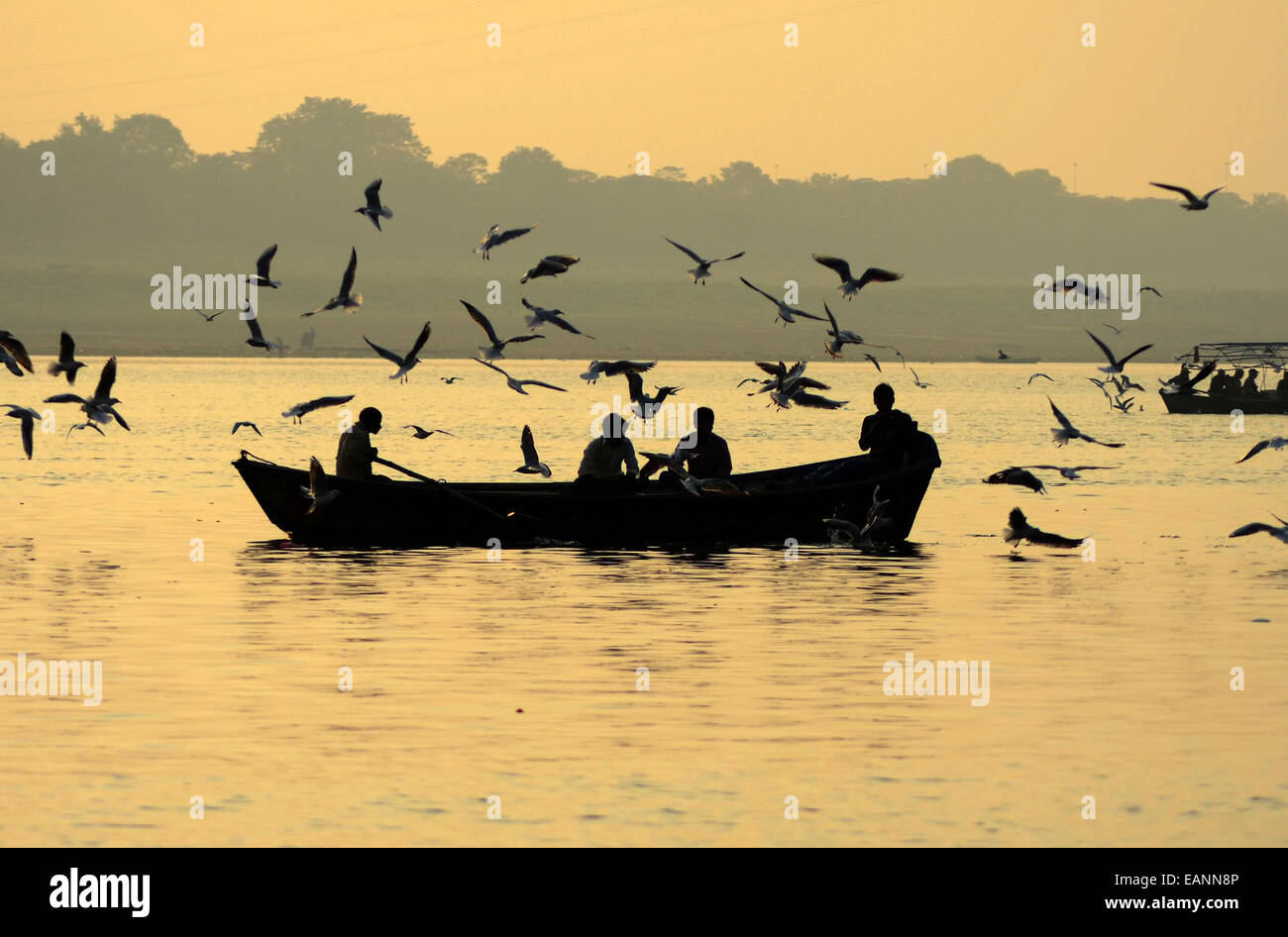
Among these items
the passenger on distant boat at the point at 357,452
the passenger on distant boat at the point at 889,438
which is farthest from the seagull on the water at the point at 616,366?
the passenger on distant boat at the point at 889,438

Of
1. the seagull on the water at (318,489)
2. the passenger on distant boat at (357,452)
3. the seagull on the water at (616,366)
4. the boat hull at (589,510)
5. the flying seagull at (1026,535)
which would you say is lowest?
the flying seagull at (1026,535)

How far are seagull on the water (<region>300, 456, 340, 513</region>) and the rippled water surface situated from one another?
104 cm

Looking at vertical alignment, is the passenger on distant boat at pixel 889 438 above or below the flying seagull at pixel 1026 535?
above

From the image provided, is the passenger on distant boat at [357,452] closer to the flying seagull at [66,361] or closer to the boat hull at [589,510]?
the boat hull at [589,510]

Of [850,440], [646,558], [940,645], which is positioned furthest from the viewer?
[850,440]

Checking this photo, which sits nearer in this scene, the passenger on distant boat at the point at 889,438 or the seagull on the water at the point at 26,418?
the seagull on the water at the point at 26,418

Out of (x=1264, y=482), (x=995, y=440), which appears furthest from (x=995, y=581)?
(x=995, y=440)

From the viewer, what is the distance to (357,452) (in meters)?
28.9

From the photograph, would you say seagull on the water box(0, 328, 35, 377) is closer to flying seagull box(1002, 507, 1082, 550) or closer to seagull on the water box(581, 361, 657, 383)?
seagull on the water box(581, 361, 657, 383)

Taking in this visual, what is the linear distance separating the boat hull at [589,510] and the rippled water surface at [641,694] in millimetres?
576

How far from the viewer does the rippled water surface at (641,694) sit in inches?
Result: 515
